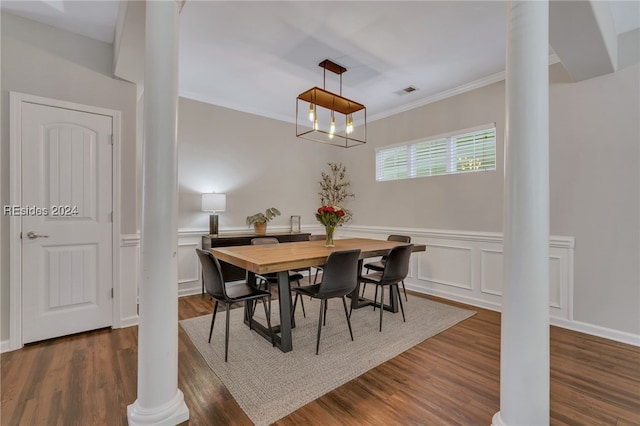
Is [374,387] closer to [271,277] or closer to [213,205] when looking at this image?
[271,277]

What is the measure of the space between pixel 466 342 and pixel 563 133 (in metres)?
2.41

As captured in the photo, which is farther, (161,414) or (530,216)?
(161,414)

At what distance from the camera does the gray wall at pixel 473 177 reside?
2.75 meters

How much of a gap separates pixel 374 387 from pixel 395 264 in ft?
4.14

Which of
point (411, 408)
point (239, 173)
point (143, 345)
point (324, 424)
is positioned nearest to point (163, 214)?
point (143, 345)

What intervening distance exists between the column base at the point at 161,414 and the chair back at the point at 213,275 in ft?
2.67

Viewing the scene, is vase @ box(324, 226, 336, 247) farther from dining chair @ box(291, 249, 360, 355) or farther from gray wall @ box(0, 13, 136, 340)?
gray wall @ box(0, 13, 136, 340)

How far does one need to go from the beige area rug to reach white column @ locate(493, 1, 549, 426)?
110cm

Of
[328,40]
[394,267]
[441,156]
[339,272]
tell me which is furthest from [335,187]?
[339,272]

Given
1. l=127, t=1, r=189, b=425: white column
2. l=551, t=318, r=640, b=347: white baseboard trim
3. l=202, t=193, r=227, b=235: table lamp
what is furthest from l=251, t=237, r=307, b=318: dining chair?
l=551, t=318, r=640, b=347: white baseboard trim

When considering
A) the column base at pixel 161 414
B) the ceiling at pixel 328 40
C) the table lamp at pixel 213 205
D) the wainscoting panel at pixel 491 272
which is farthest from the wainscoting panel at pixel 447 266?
the column base at pixel 161 414

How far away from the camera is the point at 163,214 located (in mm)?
1577

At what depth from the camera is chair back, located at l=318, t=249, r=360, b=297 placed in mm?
2448

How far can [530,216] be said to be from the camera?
4.56 feet
